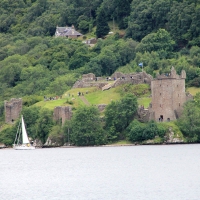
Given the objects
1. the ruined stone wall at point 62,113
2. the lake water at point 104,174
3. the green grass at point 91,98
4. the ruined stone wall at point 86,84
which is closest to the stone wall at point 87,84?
the ruined stone wall at point 86,84

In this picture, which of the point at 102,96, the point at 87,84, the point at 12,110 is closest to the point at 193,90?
the point at 102,96

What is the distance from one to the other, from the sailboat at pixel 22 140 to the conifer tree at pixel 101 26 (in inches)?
2141

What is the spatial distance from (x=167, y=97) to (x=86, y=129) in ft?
32.6

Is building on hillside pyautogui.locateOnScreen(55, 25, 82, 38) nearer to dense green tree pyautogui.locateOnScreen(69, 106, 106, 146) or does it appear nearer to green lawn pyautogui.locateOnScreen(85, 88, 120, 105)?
green lawn pyautogui.locateOnScreen(85, 88, 120, 105)

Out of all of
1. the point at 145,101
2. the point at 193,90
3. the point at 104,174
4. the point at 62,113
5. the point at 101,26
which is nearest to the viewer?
the point at 104,174

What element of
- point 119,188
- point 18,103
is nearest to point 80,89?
point 18,103

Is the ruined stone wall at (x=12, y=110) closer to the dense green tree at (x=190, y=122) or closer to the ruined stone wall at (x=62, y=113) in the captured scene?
the ruined stone wall at (x=62, y=113)

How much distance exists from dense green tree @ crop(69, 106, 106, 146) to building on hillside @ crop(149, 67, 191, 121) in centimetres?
627

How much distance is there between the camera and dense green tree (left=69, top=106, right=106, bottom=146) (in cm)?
12000

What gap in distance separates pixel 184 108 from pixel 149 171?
31.6m

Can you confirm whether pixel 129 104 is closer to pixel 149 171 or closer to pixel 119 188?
pixel 149 171

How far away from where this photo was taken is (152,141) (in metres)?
118

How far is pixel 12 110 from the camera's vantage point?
13675 centimetres

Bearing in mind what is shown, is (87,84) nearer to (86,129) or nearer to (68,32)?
(86,129)
